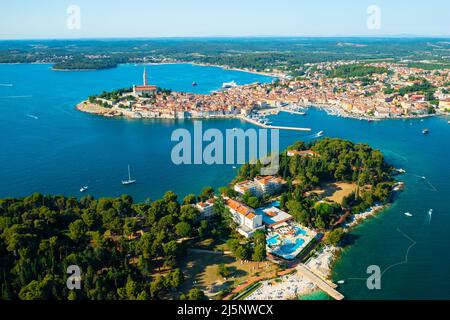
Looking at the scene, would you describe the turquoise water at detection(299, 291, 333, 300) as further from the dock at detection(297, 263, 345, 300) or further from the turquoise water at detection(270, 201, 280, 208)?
the turquoise water at detection(270, 201, 280, 208)

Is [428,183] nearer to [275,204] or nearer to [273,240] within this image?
[275,204]

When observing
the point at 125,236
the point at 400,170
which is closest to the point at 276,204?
the point at 125,236

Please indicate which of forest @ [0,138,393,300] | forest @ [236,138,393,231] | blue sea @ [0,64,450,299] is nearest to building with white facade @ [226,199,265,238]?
forest @ [0,138,393,300]

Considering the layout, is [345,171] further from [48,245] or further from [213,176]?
[48,245]

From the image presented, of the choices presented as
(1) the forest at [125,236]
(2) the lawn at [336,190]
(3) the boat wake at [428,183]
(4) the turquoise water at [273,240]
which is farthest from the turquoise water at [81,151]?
(3) the boat wake at [428,183]

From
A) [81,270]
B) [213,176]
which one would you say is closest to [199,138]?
[213,176]

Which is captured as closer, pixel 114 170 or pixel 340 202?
pixel 340 202
